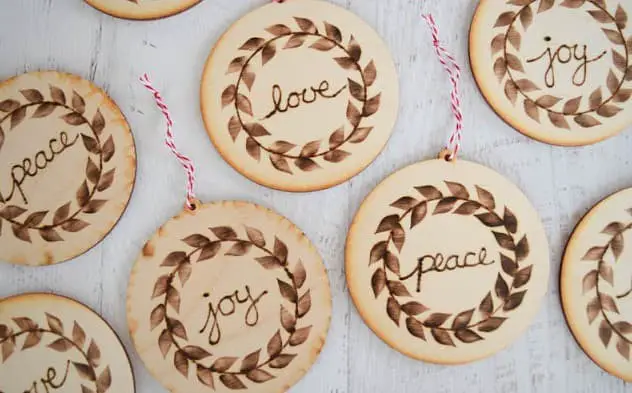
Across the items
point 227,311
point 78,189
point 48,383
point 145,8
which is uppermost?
point 145,8

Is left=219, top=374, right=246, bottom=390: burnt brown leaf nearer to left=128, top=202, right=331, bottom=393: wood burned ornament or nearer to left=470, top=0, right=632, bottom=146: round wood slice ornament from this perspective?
left=128, top=202, right=331, bottom=393: wood burned ornament

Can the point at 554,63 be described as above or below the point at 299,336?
above

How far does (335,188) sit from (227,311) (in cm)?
23

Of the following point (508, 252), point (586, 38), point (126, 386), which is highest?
point (586, 38)

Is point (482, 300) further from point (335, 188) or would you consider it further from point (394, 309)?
point (335, 188)

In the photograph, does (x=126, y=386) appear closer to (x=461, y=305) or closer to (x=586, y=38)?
(x=461, y=305)

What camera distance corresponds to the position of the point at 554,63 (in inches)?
31.2

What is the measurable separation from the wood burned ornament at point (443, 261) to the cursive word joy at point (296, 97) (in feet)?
0.51

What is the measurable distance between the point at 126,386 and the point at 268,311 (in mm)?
228

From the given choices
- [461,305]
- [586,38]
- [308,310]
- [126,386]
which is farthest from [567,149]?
[126,386]

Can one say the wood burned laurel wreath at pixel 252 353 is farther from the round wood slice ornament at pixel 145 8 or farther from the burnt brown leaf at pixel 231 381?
the round wood slice ornament at pixel 145 8

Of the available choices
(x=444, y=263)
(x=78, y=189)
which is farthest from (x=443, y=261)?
(x=78, y=189)

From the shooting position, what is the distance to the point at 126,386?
78cm

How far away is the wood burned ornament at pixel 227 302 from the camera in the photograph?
2.53 feet
